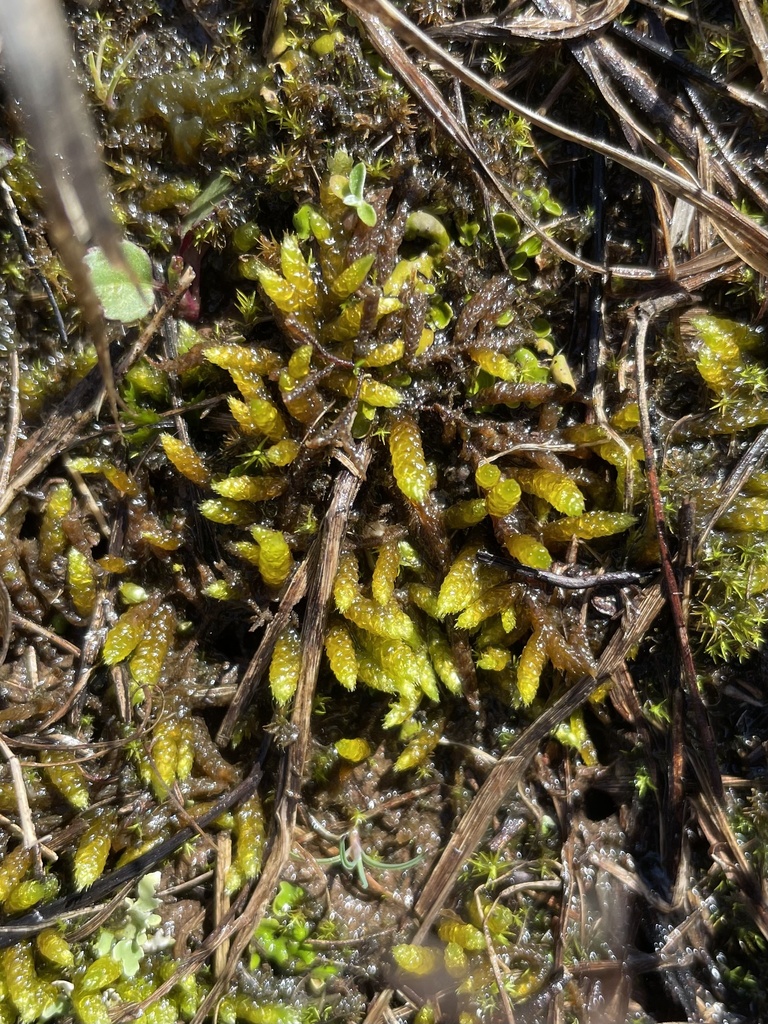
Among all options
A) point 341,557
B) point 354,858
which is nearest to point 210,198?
point 341,557

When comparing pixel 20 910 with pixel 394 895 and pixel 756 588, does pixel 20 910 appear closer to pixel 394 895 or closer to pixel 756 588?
pixel 394 895

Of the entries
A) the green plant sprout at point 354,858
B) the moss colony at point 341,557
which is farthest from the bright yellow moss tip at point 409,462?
the green plant sprout at point 354,858

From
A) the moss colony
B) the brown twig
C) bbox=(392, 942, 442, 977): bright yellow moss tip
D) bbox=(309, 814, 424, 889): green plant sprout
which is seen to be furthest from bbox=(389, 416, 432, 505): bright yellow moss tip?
bbox=(392, 942, 442, 977): bright yellow moss tip

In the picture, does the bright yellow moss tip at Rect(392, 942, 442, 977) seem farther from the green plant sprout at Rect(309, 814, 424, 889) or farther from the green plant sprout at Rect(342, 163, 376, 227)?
the green plant sprout at Rect(342, 163, 376, 227)

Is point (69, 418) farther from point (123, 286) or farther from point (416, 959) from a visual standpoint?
point (416, 959)

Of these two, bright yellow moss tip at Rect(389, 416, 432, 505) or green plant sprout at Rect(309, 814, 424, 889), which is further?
green plant sprout at Rect(309, 814, 424, 889)

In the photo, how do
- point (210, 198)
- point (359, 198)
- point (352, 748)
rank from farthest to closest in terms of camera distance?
point (352, 748)
point (210, 198)
point (359, 198)

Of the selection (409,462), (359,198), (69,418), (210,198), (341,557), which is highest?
(210,198)
